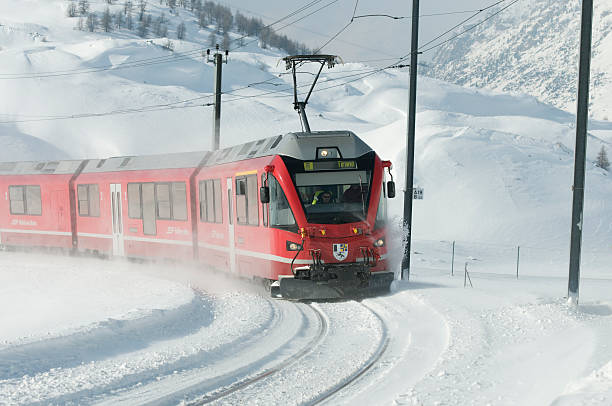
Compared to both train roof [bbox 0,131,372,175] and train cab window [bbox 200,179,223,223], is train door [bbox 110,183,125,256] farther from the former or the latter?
train cab window [bbox 200,179,223,223]

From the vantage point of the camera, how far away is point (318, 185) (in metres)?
13.2

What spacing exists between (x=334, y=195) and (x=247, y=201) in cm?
235

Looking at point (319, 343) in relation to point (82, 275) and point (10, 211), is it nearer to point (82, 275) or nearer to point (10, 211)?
point (82, 275)

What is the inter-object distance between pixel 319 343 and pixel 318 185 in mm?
4470

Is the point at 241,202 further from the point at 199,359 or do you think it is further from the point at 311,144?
the point at 199,359

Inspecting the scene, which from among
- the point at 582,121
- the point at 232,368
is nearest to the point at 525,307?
the point at 582,121

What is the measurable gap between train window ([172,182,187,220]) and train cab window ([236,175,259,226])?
383 centimetres

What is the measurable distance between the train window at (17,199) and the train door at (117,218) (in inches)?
231

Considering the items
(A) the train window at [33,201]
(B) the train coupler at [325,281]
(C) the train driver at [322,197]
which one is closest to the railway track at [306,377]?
(B) the train coupler at [325,281]

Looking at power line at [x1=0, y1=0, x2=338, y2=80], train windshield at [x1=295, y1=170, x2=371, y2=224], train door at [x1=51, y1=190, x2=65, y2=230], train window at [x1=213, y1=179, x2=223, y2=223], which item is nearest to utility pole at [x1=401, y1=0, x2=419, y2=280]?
train windshield at [x1=295, y1=170, x2=371, y2=224]

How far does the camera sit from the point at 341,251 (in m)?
13.1

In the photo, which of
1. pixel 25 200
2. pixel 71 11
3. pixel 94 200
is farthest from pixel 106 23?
pixel 94 200

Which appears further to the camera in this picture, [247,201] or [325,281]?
[247,201]

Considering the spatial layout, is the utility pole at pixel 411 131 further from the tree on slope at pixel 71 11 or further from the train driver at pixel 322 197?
the tree on slope at pixel 71 11
